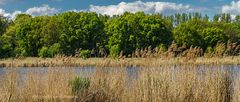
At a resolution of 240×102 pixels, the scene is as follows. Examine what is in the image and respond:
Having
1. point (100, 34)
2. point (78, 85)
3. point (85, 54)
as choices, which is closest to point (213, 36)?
point (100, 34)

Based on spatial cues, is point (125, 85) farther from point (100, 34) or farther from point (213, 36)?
point (213, 36)

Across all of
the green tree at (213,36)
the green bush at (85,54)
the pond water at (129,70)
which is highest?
the green bush at (85,54)

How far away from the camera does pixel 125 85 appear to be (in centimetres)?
905

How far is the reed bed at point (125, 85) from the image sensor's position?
8.68 metres

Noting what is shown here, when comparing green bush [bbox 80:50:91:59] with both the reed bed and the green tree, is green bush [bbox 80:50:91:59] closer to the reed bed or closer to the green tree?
the reed bed

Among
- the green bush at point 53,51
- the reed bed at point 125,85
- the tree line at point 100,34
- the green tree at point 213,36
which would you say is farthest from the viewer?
the green tree at point 213,36

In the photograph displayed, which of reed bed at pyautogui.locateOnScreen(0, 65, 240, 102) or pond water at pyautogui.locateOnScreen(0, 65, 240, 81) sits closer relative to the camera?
reed bed at pyautogui.locateOnScreen(0, 65, 240, 102)

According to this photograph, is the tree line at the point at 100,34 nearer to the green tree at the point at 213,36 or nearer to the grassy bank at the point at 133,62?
the green tree at the point at 213,36

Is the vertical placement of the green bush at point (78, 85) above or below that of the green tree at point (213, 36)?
above

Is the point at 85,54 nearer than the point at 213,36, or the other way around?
the point at 85,54

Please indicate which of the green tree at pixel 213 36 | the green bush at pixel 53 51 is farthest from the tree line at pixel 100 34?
the green bush at pixel 53 51

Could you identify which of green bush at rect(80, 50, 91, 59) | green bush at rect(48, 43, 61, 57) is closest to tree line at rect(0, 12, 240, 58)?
green bush at rect(48, 43, 61, 57)

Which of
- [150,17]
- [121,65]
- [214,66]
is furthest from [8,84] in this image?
[150,17]

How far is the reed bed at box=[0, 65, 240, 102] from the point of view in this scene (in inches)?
342
